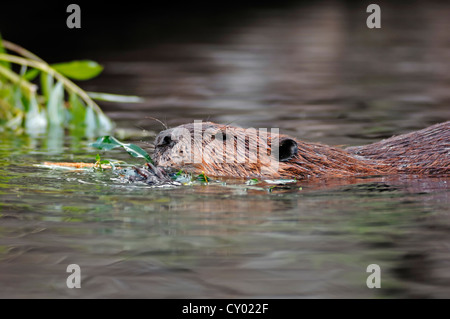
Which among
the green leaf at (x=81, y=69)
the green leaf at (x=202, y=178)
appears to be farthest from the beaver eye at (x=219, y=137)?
the green leaf at (x=81, y=69)

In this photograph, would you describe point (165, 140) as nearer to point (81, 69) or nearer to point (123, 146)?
point (123, 146)

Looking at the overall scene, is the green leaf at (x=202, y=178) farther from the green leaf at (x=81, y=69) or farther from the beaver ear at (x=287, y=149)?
the green leaf at (x=81, y=69)

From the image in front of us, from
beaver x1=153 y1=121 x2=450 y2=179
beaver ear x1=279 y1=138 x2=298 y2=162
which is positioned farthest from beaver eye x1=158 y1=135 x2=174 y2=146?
beaver ear x1=279 y1=138 x2=298 y2=162

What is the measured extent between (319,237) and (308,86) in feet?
23.5

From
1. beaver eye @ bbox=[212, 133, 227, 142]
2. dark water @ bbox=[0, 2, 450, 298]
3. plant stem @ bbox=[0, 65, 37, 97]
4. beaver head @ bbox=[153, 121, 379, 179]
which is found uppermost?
plant stem @ bbox=[0, 65, 37, 97]

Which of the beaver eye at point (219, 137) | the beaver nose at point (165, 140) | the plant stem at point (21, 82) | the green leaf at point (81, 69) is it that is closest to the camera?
the beaver nose at point (165, 140)

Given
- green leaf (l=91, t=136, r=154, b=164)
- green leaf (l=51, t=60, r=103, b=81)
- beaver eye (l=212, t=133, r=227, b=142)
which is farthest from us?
green leaf (l=51, t=60, r=103, b=81)

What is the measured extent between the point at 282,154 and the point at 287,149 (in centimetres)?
5

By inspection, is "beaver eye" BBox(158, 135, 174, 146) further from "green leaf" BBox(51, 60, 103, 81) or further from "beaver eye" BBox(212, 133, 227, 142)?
"green leaf" BBox(51, 60, 103, 81)

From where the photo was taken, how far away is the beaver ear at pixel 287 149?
16.4 feet

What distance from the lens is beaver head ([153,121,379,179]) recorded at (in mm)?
4797

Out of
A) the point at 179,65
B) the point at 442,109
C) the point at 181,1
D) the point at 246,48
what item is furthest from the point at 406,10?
the point at 442,109

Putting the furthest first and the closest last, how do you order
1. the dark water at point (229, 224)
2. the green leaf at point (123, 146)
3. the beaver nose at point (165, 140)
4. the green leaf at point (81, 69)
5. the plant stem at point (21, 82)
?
the plant stem at point (21, 82) → the green leaf at point (81, 69) → the green leaf at point (123, 146) → the beaver nose at point (165, 140) → the dark water at point (229, 224)

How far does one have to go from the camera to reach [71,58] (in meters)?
13.5
